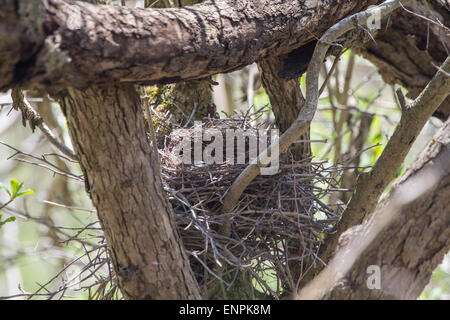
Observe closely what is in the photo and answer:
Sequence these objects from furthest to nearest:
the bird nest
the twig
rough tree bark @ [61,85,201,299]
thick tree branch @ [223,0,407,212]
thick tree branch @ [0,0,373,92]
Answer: the bird nest
the twig
thick tree branch @ [223,0,407,212]
rough tree bark @ [61,85,201,299]
thick tree branch @ [0,0,373,92]

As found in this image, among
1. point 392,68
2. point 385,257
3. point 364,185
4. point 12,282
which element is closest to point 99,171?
point 385,257

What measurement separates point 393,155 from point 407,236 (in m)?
1.00

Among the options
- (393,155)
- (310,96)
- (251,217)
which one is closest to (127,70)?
(310,96)

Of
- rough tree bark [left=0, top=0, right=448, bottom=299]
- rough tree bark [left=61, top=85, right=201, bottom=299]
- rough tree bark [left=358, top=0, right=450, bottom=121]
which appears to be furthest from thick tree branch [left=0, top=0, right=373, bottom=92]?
rough tree bark [left=358, top=0, right=450, bottom=121]

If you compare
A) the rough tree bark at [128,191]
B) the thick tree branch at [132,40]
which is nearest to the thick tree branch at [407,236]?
the rough tree bark at [128,191]

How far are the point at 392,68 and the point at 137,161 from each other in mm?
2463

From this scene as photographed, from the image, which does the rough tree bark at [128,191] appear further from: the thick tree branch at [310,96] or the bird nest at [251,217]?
the thick tree branch at [310,96]

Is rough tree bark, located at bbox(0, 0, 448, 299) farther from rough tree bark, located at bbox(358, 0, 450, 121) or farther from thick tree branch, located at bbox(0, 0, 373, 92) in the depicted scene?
rough tree bark, located at bbox(358, 0, 450, 121)

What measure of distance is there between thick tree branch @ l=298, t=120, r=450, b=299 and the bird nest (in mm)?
717

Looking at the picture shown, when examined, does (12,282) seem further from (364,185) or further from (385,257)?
(385,257)

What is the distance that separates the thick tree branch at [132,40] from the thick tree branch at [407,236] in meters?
0.79

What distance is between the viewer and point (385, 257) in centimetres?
149

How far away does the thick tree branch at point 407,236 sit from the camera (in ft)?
4.78

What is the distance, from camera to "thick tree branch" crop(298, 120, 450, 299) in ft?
4.78
